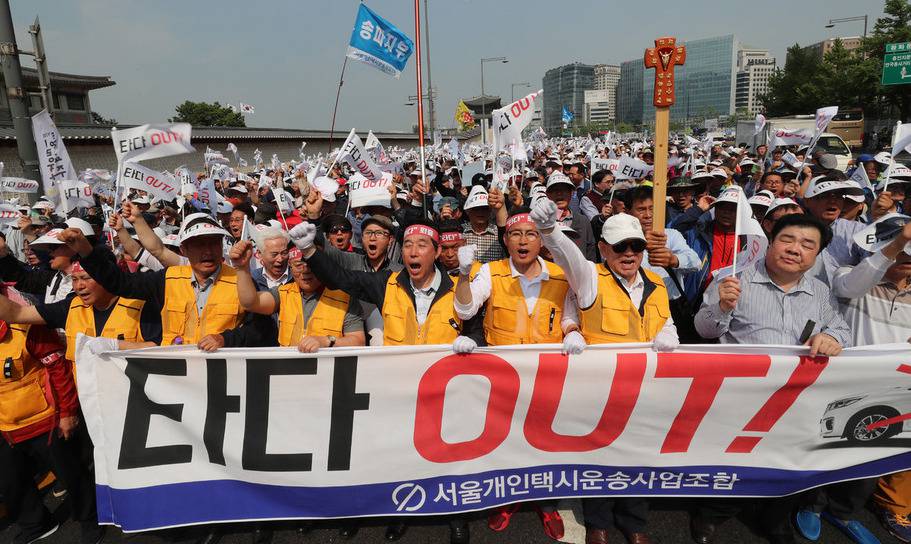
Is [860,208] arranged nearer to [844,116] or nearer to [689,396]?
[689,396]

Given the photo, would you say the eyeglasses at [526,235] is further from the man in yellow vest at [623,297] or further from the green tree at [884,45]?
the green tree at [884,45]

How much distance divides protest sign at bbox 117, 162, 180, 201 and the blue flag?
3.15 meters

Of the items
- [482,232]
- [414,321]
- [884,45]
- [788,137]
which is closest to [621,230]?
[414,321]

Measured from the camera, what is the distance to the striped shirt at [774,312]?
302cm

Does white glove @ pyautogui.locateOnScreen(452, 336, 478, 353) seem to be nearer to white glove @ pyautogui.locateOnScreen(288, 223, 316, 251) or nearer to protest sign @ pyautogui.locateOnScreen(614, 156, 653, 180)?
white glove @ pyautogui.locateOnScreen(288, 223, 316, 251)

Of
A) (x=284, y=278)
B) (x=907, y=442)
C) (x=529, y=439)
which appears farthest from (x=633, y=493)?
(x=284, y=278)

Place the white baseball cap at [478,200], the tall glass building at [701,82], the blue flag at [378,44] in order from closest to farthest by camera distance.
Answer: the white baseball cap at [478,200] < the blue flag at [378,44] < the tall glass building at [701,82]

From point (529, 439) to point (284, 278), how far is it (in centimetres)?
232

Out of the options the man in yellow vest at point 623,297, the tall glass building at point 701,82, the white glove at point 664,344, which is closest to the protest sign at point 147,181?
the man in yellow vest at point 623,297

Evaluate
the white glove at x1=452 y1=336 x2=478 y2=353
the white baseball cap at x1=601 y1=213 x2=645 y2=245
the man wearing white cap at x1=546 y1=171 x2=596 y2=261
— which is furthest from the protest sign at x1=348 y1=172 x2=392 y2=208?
the white baseball cap at x1=601 y1=213 x2=645 y2=245

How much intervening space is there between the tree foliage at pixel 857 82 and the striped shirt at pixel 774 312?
121ft

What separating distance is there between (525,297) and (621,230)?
28.1 inches

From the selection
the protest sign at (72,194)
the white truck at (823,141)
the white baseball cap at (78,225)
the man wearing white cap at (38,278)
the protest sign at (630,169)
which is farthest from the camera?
the white truck at (823,141)

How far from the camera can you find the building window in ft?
118
